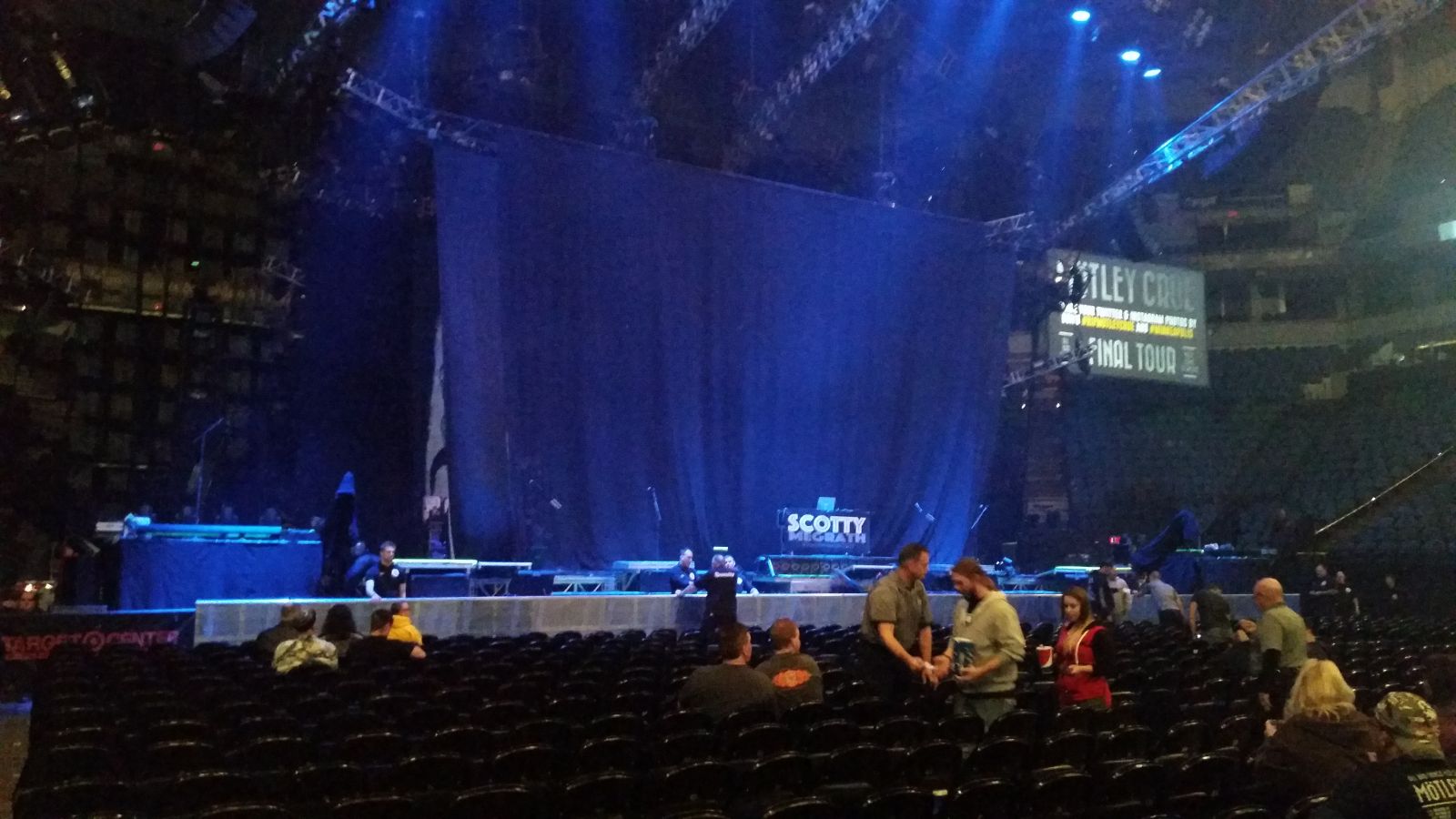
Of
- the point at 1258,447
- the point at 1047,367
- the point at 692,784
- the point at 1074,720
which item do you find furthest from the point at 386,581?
the point at 1258,447

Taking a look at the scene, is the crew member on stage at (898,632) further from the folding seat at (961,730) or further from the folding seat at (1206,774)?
the folding seat at (1206,774)

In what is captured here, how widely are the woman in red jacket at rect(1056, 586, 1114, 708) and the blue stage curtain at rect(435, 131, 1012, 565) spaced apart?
11.4 m

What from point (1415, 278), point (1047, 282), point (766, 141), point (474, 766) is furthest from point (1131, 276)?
point (474, 766)

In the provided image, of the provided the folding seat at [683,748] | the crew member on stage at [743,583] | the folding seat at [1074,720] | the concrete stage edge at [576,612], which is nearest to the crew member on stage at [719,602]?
the concrete stage edge at [576,612]

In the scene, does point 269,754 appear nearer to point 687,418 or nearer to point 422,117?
point 422,117

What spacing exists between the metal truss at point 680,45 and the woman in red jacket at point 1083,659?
47.8ft

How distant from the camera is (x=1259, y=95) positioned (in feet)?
69.7

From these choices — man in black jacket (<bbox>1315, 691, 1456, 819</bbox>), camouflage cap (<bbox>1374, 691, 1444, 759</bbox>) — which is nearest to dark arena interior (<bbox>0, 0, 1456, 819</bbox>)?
camouflage cap (<bbox>1374, 691, 1444, 759</bbox>)

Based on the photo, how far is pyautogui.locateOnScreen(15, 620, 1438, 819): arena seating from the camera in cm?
449

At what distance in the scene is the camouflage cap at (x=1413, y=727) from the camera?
324 centimetres

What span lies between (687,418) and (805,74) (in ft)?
21.9

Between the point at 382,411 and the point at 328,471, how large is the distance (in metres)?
1.34

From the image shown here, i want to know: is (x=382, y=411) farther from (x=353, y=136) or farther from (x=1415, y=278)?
(x=1415, y=278)

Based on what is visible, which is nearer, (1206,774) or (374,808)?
(374,808)
